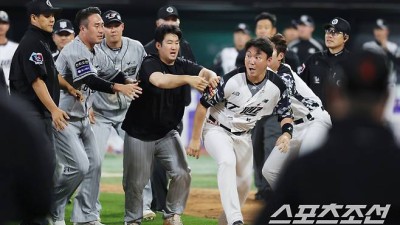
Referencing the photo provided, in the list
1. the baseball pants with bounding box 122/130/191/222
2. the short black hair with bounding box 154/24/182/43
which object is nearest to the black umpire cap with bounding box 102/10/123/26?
the short black hair with bounding box 154/24/182/43

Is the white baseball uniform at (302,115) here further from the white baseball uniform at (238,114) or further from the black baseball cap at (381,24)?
the black baseball cap at (381,24)

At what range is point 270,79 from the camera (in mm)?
7809

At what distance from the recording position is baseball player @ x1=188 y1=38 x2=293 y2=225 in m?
7.59

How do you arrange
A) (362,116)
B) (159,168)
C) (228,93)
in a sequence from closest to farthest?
(362,116) < (228,93) < (159,168)

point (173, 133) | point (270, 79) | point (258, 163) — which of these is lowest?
point (258, 163)

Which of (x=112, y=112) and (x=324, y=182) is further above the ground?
(x=324, y=182)

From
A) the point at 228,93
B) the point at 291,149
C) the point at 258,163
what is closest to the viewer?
the point at 228,93

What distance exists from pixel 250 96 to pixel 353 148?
4.68m

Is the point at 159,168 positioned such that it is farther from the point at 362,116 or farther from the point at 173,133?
the point at 362,116

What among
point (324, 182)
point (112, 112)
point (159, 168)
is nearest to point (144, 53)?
point (112, 112)

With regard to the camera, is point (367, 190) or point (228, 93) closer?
point (367, 190)

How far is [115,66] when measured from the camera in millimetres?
8445

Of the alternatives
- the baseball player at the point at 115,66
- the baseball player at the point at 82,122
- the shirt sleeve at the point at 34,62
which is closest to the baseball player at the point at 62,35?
the baseball player at the point at 115,66

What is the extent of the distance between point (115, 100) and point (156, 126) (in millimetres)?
1075
